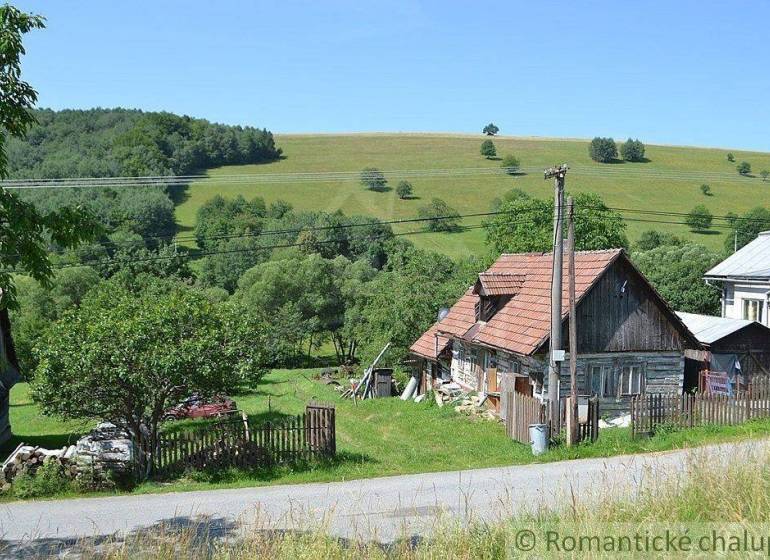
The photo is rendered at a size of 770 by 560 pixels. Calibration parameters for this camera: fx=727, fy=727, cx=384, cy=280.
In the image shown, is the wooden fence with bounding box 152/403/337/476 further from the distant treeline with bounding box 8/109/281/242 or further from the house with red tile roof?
the distant treeline with bounding box 8/109/281/242

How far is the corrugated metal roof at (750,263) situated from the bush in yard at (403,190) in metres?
52.2

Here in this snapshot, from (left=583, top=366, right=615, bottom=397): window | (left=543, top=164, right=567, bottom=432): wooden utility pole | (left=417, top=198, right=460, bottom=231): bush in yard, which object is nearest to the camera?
(left=543, top=164, right=567, bottom=432): wooden utility pole

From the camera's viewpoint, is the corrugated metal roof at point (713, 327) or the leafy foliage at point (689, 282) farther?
the leafy foliage at point (689, 282)

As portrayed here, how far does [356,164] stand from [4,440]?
257ft

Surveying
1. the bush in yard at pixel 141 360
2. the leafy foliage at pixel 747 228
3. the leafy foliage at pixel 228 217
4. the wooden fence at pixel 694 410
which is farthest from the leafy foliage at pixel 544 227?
the bush in yard at pixel 141 360

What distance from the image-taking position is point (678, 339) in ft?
85.3

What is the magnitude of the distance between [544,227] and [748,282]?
1747 cm

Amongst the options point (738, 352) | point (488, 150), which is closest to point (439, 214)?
point (488, 150)

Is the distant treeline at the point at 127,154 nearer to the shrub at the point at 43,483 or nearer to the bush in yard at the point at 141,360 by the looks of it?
the bush in yard at the point at 141,360

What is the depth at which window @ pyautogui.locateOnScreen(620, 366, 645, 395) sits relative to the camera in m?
25.7

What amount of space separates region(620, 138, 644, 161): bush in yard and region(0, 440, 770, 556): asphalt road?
91497 mm

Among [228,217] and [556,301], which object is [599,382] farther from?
[228,217]

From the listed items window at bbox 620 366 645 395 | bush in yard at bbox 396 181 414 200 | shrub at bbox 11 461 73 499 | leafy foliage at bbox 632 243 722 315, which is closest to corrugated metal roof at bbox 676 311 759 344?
window at bbox 620 366 645 395

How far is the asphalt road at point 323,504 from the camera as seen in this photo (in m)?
11.8
